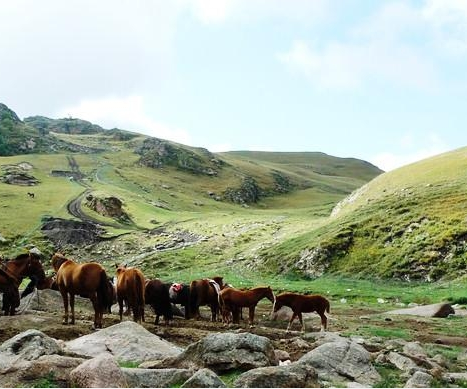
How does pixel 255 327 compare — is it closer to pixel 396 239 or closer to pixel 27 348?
pixel 27 348

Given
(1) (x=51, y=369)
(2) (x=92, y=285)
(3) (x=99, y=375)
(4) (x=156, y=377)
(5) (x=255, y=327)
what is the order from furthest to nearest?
(5) (x=255, y=327) < (2) (x=92, y=285) < (4) (x=156, y=377) < (1) (x=51, y=369) < (3) (x=99, y=375)

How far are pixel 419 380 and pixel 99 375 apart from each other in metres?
8.02

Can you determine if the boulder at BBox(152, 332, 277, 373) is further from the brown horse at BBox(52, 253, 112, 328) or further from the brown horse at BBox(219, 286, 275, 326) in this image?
the brown horse at BBox(219, 286, 275, 326)

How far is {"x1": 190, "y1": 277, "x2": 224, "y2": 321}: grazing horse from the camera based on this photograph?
29125 mm

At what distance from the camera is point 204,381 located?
11.9m

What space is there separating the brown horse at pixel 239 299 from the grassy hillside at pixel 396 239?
32.6 m

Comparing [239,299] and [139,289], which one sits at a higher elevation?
[139,289]

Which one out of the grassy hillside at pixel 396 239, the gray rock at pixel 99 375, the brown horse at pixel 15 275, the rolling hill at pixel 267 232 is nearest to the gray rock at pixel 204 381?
the gray rock at pixel 99 375

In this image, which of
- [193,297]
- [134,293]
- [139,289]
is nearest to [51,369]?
[139,289]

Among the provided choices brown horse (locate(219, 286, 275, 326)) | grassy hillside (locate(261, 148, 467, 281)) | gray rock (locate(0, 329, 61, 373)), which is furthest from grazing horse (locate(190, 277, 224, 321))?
grassy hillside (locate(261, 148, 467, 281))

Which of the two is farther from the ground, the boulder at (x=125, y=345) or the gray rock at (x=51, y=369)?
the gray rock at (x=51, y=369)

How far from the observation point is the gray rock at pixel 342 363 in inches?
599

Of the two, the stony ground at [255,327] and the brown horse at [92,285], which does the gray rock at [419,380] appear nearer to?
the stony ground at [255,327]

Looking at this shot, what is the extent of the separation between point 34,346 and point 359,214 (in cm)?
6431
